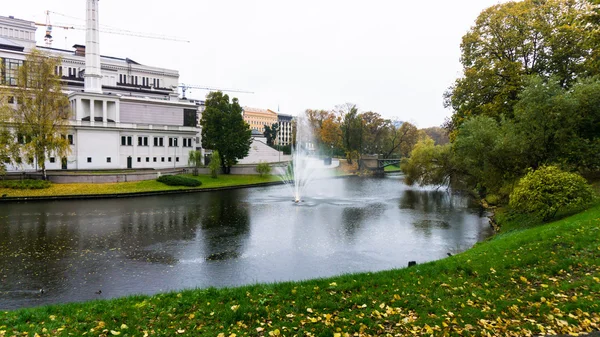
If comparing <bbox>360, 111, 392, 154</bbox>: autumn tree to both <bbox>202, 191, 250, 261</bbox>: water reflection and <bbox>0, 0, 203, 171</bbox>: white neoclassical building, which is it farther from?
<bbox>202, 191, 250, 261</bbox>: water reflection

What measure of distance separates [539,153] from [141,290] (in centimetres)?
2280

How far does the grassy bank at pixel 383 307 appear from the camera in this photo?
7.03m

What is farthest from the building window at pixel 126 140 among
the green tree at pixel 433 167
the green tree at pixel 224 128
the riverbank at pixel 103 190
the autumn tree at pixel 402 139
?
the autumn tree at pixel 402 139

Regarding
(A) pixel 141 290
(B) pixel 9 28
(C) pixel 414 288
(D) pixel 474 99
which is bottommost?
(A) pixel 141 290

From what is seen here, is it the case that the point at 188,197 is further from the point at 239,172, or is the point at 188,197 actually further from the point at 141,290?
the point at 141,290

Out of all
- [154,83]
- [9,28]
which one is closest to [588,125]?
[154,83]

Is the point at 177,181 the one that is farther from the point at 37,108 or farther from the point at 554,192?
the point at 554,192

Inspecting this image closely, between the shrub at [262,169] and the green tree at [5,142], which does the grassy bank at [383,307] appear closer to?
the green tree at [5,142]

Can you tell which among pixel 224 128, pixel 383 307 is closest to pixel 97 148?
pixel 224 128

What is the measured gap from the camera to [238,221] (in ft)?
86.9

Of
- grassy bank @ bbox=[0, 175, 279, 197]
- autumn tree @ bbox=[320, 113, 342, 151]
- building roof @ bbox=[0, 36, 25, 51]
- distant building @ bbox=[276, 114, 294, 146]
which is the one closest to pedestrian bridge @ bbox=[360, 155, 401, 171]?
autumn tree @ bbox=[320, 113, 342, 151]

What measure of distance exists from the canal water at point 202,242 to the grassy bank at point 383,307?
4.37 m

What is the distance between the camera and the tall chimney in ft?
176

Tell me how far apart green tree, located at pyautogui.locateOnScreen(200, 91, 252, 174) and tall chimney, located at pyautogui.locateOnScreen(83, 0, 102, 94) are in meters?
16.8
